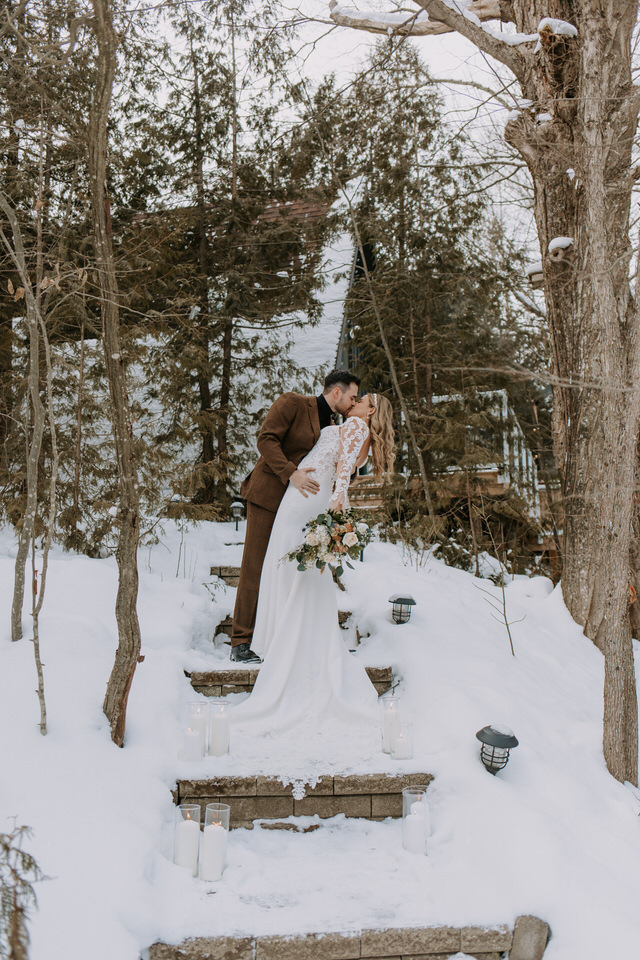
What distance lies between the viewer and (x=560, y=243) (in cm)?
516

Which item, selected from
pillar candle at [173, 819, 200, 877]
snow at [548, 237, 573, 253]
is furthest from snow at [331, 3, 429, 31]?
pillar candle at [173, 819, 200, 877]

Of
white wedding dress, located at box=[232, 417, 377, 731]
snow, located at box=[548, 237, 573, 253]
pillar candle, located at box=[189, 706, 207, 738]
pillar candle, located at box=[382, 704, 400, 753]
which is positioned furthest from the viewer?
snow, located at box=[548, 237, 573, 253]

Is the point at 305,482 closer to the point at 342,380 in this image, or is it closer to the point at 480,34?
the point at 342,380

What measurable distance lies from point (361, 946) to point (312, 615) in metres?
1.67

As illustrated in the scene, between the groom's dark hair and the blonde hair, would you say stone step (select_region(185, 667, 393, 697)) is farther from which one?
the groom's dark hair

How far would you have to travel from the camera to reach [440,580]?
16.6 ft

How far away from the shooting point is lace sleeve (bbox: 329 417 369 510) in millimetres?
3797

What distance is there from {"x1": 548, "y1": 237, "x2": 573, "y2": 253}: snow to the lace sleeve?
2.51 meters

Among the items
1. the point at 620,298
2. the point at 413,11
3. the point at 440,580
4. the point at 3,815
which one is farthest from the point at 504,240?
the point at 3,815

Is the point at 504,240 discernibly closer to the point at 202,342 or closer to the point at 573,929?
the point at 202,342

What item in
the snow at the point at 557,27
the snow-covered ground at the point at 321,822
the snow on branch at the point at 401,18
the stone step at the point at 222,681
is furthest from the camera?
the snow on branch at the point at 401,18

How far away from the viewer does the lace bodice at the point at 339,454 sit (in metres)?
3.80

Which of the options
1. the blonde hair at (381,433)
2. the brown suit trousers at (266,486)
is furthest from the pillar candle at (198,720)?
the blonde hair at (381,433)

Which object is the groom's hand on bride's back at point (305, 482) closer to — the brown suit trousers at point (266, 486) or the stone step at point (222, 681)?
the brown suit trousers at point (266, 486)
